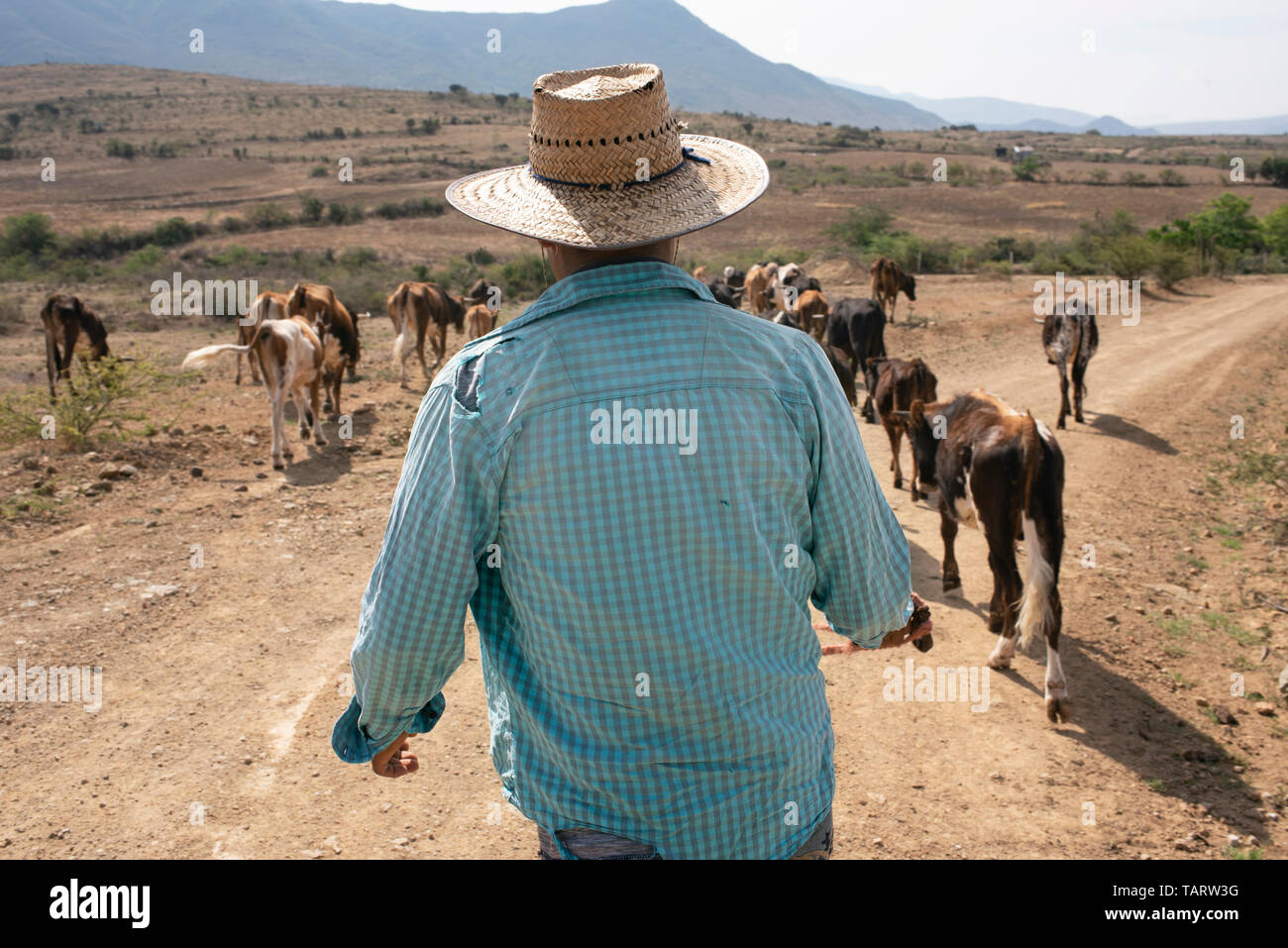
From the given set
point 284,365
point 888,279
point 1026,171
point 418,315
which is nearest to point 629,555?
point 284,365

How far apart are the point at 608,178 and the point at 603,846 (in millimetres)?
1309

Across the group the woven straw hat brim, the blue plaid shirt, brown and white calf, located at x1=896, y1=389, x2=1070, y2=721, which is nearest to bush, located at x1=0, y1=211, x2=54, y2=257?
brown and white calf, located at x1=896, y1=389, x2=1070, y2=721

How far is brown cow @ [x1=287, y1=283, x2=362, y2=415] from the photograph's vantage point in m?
12.1

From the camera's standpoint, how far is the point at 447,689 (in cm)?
542

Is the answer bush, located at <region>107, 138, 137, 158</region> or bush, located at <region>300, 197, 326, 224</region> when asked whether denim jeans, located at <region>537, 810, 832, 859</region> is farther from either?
bush, located at <region>107, 138, 137, 158</region>

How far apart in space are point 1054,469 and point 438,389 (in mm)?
4714

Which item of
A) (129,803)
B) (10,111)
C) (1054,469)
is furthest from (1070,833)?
(10,111)

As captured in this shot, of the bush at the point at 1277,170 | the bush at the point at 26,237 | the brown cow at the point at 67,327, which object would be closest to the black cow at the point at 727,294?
the brown cow at the point at 67,327

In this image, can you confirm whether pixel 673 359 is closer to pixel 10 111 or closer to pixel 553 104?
pixel 553 104

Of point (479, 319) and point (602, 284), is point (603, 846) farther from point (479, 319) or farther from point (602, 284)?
point (479, 319)

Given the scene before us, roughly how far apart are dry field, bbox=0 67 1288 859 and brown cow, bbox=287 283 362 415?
659 mm

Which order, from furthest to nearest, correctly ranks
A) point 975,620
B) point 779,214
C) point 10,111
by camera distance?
point 10,111
point 779,214
point 975,620

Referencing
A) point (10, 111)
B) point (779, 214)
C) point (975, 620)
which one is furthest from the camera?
point (10, 111)

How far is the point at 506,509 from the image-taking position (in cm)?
160
